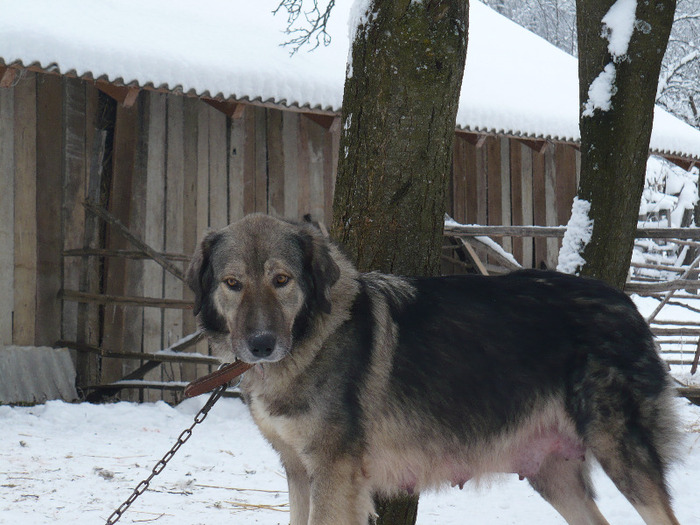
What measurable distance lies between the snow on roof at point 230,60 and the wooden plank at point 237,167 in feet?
3.09

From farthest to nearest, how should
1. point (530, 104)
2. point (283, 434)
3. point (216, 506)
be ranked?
1. point (530, 104)
2. point (216, 506)
3. point (283, 434)

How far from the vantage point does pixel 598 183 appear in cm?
590

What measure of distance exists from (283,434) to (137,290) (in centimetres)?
641

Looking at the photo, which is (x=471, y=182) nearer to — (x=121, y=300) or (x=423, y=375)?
(x=121, y=300)

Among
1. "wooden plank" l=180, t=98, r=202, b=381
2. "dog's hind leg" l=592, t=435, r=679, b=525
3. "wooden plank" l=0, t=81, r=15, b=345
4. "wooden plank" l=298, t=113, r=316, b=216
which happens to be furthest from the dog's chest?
"wooden plank" l=298, t=113, r=316, b=216

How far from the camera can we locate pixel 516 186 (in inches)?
518

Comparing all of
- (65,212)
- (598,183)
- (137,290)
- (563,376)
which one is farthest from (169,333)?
(563,376)

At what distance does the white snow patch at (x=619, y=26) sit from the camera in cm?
592

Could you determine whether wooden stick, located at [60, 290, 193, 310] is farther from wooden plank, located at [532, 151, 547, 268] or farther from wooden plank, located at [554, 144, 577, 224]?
wooden plank, located at [554, 144, 577, 224]

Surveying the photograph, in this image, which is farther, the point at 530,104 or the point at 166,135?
the point at 530,104

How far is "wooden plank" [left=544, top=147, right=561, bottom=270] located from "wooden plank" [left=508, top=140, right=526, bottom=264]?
64 cm

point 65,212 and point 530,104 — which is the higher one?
point 530,104

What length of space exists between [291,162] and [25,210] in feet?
11.6

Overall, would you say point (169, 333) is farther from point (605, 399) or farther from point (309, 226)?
point (605, 399)
